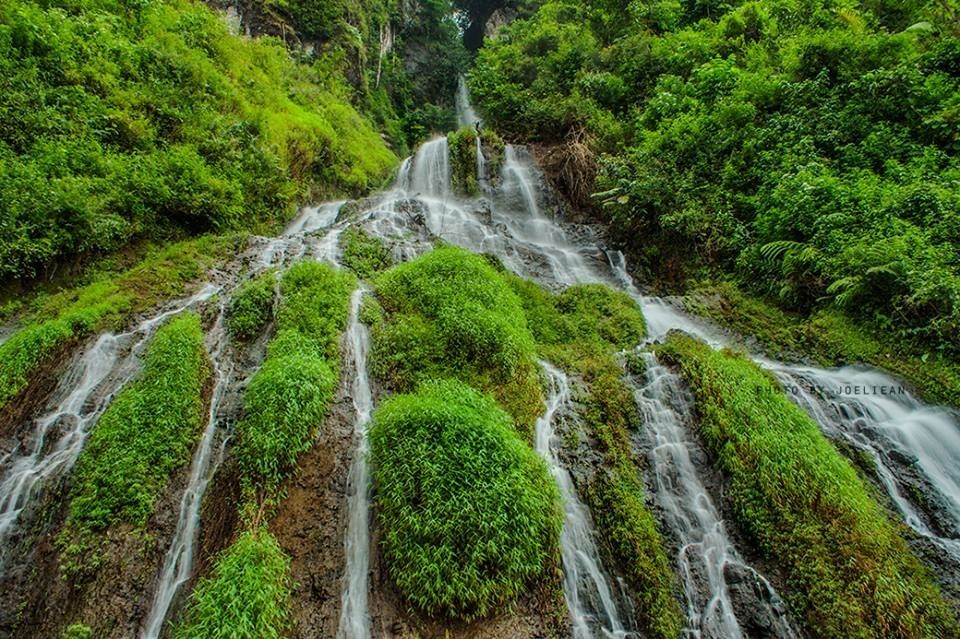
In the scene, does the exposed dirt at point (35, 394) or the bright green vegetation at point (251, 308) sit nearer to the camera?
the exposed dirt at point (35, 394)

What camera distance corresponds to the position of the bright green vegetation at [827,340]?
271 inches

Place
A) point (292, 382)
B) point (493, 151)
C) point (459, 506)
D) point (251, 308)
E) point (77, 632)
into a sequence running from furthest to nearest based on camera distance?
1. point (493, 151)
2. point (251, 308)
3. point (292, 382)
4. point (459, 506)
5. point (77, 632)

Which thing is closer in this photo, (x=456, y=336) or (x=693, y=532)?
(x=693, y=532)

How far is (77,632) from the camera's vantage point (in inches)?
165

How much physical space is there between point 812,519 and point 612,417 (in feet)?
8.20

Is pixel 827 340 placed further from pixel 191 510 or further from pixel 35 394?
pixel 35 394

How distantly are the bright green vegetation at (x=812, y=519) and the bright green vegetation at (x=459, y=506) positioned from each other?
2.47 meters

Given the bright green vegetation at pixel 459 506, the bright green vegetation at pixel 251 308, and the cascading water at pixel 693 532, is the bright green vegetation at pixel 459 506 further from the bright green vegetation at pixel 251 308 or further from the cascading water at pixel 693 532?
the bright green vegetation at pixel 251 308

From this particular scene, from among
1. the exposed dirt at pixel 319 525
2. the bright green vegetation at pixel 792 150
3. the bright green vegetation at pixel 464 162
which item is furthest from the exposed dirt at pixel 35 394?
the bright green vegetation at pixel 792 150

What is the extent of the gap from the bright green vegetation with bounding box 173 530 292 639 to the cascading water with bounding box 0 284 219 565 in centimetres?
243

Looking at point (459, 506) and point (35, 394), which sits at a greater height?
point (35, 394)

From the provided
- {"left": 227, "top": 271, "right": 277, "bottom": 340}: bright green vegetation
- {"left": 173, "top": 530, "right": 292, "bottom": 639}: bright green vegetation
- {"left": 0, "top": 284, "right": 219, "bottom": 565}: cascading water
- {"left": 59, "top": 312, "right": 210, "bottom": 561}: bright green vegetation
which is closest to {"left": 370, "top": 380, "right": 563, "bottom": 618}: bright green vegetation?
{"left": 173, "top": 530, "right": 292, "bottom": 639}: bright green vegetation

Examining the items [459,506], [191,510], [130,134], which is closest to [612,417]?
[459,506]

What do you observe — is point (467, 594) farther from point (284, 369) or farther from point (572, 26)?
point (572, 26)
